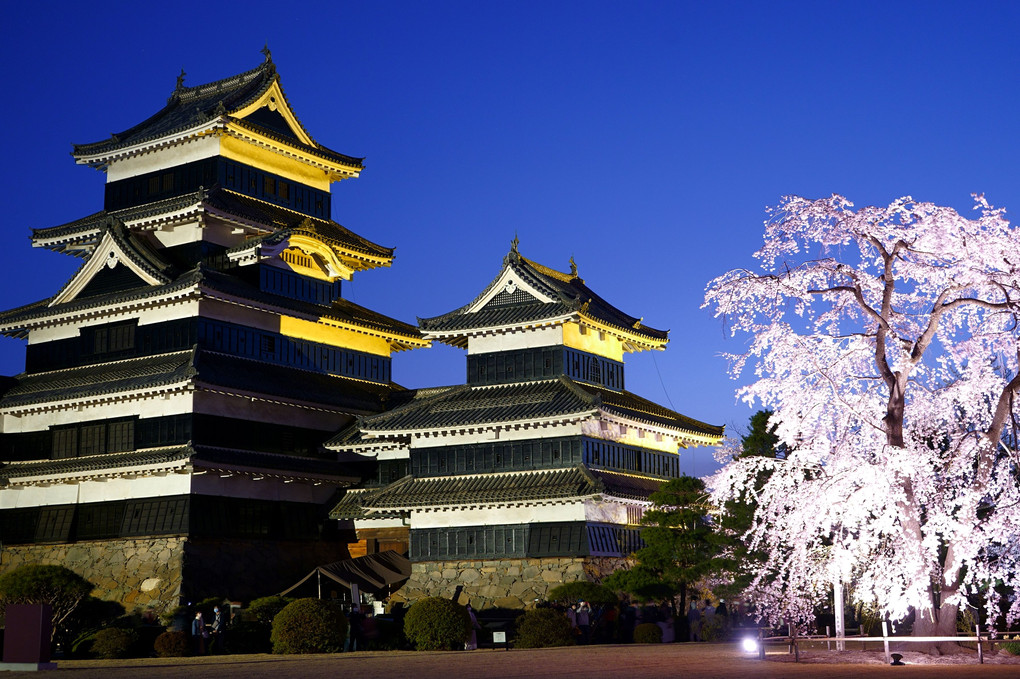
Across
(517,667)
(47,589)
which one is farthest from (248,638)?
(517,667)

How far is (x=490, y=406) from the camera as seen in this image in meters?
48.8

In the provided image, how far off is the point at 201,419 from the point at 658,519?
18.4 metres

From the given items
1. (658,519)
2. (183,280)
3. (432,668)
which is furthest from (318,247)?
(432,668)

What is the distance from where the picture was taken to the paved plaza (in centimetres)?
2588

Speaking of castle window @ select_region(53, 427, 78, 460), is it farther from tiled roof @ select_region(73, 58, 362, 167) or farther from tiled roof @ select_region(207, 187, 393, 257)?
tiled roof @ select_region(73, 58, 362, 167)

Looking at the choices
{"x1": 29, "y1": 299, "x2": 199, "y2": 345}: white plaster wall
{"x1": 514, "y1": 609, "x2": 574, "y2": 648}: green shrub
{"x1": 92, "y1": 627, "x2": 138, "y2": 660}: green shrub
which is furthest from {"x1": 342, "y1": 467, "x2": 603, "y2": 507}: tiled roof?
{"x1": 92, "y1": 627, "x2": 138, "y2": 660}: green shrub

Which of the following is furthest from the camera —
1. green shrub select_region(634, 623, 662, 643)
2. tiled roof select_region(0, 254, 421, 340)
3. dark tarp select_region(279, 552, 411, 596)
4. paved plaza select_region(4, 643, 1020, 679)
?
tiled roof select_region(0, 254, 421, 340)

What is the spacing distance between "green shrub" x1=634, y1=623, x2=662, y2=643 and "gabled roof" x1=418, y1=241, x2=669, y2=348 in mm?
12884

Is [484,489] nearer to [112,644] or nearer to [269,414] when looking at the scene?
[269,414]

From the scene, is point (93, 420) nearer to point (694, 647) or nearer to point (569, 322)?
point (569, 322)

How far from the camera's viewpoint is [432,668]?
28188 millimetres

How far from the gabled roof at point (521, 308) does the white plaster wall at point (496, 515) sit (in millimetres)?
7633

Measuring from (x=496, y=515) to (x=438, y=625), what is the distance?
34.1 feet

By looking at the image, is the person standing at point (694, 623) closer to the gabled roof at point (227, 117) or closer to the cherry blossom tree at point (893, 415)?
the cherry blossom tree at point (893, 415)
